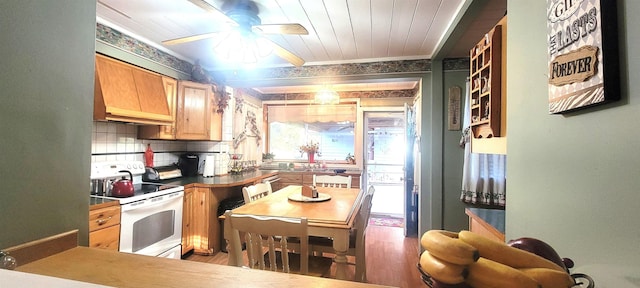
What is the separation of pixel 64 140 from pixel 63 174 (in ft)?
0.36

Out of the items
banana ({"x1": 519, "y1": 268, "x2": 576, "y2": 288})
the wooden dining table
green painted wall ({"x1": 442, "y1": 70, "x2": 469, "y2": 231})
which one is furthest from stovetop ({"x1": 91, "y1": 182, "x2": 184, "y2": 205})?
green painted wall ({"x1": 442, "y1": 70, "x2": 469, "y2": 231})

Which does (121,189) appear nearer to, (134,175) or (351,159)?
(134,175)

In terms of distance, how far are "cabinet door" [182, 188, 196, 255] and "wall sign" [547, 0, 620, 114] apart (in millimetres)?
2977

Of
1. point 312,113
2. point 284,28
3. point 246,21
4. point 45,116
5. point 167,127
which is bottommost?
point 45,116

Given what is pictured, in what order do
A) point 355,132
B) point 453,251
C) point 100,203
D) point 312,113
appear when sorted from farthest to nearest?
point 312,113 → point 355,132 → point 100,203 → point 453,251

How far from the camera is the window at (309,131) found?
16.2 ft

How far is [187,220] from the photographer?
2816 millimetres

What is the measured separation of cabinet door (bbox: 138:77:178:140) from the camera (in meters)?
2.82

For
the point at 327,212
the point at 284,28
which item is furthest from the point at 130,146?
the point at 327,212

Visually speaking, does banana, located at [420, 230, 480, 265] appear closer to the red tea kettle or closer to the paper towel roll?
the red tea kettle

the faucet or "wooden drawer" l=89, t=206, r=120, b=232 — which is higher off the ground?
the faucet

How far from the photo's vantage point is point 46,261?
774 millimetres

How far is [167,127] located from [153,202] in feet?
3.06

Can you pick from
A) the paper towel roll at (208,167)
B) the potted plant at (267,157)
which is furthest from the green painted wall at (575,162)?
the potted plant at (267,157)
